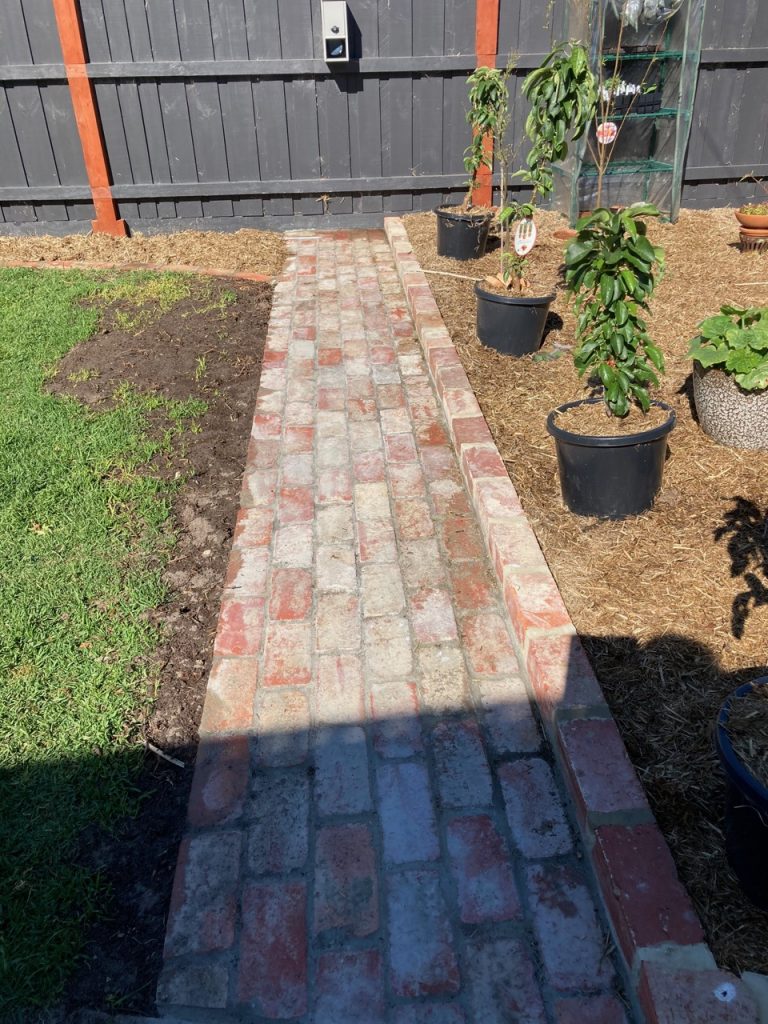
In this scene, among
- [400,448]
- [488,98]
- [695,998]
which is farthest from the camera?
[488,98]

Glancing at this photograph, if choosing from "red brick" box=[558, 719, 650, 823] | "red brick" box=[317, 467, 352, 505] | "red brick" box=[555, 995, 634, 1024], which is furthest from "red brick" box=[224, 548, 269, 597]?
"red brick" box=[555, 995, 634, 1024]

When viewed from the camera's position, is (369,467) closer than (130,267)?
Yes

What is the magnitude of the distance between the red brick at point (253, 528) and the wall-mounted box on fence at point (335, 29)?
5787 mm

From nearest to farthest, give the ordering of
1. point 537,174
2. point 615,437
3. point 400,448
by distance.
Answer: point 615,437 → point 400,448 → point 537,174

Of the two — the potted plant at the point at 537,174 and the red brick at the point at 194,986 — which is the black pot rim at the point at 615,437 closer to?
the potted plant at the point at 537,174

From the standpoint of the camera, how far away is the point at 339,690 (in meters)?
2.48

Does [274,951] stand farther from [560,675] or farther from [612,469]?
[612,469]

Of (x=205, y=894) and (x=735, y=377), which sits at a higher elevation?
(x=735, y=377)

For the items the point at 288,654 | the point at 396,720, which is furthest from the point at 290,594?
the point at 396,720

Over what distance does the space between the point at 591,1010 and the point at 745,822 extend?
54 centimetres

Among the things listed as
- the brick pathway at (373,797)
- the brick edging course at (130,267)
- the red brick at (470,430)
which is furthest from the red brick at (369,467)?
the brick edging course at (130,267)

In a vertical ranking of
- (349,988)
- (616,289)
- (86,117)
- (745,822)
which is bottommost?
(349,988)

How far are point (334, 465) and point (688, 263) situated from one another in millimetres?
4319

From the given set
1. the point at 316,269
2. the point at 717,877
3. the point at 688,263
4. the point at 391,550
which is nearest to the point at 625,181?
the point at 688,263
